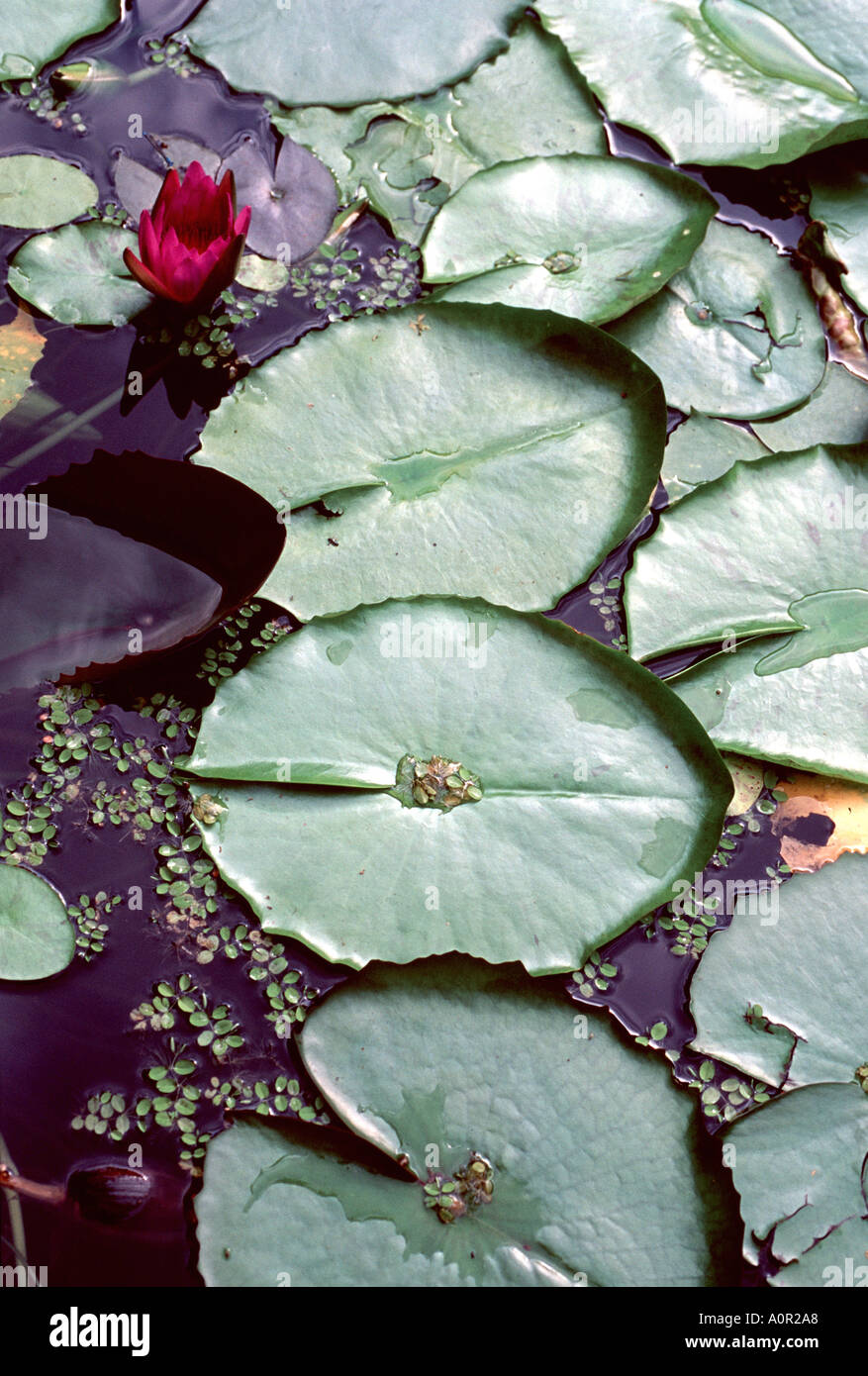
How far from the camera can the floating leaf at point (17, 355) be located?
2260mm

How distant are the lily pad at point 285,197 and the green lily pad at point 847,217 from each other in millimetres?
1248

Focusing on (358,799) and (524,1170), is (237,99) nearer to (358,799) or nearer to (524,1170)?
(358,799)

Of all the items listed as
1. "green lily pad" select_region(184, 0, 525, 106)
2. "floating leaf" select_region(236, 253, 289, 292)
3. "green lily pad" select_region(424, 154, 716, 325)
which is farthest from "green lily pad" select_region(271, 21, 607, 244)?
"floating leaf" select_region(236, 253, 289, 292)

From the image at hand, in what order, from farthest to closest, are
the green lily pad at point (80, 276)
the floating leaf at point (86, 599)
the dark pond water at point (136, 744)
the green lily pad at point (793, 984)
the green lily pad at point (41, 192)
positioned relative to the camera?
the green lily pad at point (41, 192)
the green lily pad at point (80, 276)
the floating leaf at point (86, 599)
the green lily pad at point (793, 984)
the dark pond water at point (136, 744)

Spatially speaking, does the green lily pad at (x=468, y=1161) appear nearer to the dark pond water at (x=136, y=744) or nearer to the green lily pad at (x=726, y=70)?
the dark pond water at (x=136, y=744)

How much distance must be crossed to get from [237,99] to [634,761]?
2061 mm

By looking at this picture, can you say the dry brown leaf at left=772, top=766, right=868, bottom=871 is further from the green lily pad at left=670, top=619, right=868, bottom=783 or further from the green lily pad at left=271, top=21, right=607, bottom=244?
the green lily pad at left=271, top=21, right=607, bottom=244

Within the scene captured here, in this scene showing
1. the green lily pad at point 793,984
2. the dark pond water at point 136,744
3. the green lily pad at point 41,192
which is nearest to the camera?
the dark pond water at point 136,744

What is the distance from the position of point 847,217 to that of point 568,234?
76 centimetres

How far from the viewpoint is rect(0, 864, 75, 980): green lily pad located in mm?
1703

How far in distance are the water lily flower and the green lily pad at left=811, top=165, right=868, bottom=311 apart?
1445 mm

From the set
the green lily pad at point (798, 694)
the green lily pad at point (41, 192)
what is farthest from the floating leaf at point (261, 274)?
the green lily pad at point (798, 694)
